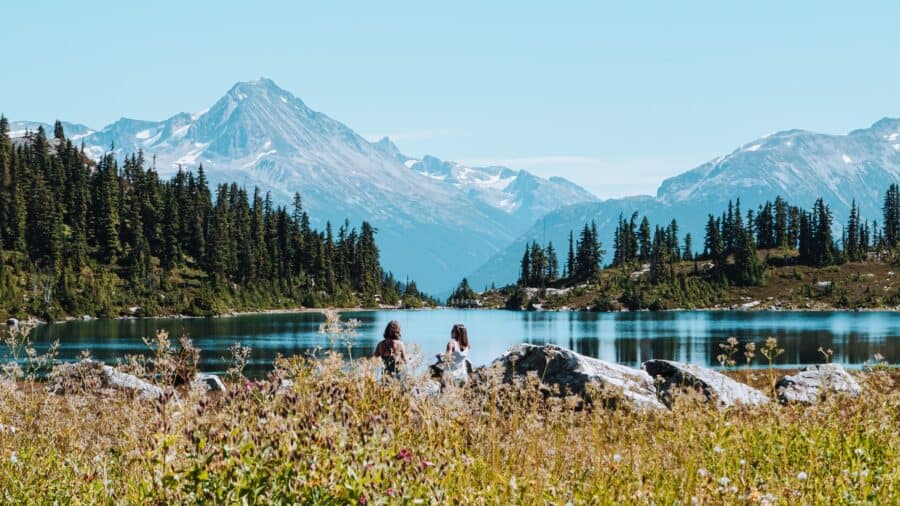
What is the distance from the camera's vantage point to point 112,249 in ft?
555

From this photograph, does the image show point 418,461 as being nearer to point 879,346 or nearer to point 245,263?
point 879,346

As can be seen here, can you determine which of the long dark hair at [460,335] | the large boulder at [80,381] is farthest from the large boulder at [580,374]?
the large boulder at [80,381]

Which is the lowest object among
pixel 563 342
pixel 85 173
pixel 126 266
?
pixel 563 342

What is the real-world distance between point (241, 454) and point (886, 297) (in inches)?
6989

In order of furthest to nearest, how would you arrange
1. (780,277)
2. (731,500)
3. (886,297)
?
(780,277)
(886,297)
(731,500)

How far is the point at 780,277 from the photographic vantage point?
18838 centimetres

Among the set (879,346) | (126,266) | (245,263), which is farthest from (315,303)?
(879,346)

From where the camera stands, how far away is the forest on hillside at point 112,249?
142 m

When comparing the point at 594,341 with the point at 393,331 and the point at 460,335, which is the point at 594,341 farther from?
the point at 393,331

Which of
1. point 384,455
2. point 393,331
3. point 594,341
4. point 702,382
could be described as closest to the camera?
point 384,455

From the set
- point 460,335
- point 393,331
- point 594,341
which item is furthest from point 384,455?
point 594,341

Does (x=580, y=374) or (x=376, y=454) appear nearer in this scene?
(x=376, y=454)

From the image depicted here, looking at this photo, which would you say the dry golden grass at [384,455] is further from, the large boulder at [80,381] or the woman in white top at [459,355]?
the woman in white top at [459,355]

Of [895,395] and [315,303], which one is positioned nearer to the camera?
[895,395]
